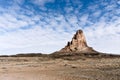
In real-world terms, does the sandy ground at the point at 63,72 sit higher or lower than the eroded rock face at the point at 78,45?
lower

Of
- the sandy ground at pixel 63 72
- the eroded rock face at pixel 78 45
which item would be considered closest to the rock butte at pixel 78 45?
the eroded rock face at pixel 78 45

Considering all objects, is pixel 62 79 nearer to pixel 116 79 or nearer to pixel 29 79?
pixel 29 79

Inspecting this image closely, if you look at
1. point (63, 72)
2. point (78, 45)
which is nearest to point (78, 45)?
point (78, 45)

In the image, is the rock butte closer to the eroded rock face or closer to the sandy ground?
the eroded rock face

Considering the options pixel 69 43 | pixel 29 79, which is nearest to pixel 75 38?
pixel 69 43

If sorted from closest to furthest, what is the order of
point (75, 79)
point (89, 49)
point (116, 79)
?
1. point (116, 79)
2. point (75, 79)
3. point (89, 49)

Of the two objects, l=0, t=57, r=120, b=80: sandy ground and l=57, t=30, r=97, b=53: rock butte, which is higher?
l=57, t=30, r=97, b=53: rock butte

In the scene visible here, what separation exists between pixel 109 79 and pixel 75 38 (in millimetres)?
171966

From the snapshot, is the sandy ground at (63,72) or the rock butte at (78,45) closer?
the sandy ground at (63,72)

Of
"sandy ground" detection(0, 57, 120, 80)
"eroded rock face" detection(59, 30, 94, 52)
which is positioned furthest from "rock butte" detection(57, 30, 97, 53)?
"sandy ground" detection(0, 57, 120, 80)

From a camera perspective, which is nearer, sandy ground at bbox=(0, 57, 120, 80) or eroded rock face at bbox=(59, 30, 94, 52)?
sandy ground at bbox=(0, 57, 120, 80)

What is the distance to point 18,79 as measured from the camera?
28.2 metres

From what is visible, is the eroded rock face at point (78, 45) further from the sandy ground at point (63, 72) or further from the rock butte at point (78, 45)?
the sandy ground at point (63, 72)

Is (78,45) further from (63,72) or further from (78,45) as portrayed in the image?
(63,72)
